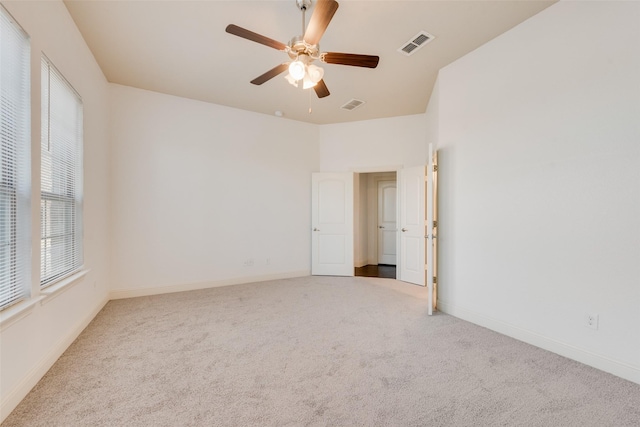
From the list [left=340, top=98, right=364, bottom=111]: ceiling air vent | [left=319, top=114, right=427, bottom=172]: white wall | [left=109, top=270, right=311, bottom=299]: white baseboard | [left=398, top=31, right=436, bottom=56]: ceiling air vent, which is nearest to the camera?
[left=398, top=31, right=436, bottom=56]: ceiling air vent

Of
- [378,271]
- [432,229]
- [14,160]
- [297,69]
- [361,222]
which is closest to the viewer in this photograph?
[14,160]

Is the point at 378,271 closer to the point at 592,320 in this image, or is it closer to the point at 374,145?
the point at 374,145

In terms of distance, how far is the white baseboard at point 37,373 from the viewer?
5.61ft

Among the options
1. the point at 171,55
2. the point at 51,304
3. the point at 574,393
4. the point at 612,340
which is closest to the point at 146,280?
the point at 51,304

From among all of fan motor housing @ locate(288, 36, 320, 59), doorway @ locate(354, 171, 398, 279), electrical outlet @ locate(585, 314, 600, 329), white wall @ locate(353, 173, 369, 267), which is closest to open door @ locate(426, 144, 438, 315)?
electrical outlet @ locate(585, 314, 600, 329)

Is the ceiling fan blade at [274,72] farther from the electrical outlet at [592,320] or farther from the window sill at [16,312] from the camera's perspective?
the electrical outlet at [592,320]

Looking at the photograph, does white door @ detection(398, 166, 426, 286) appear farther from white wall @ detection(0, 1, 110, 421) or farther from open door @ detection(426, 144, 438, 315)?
white wall @ detection(0, 1, 110, 421)

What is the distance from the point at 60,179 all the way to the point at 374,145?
467cm

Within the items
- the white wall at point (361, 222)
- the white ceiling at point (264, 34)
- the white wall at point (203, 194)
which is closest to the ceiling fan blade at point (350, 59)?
the white ceiling at point (264, 34)

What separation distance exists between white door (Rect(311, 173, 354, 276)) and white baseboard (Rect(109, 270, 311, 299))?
1.42 ft

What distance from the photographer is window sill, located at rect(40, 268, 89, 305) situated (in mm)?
2154

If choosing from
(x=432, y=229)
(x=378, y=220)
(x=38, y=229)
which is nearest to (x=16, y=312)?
(x=38, y=229)

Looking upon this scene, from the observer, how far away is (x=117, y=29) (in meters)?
2.82

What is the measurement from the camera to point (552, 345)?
2525 millimetres
